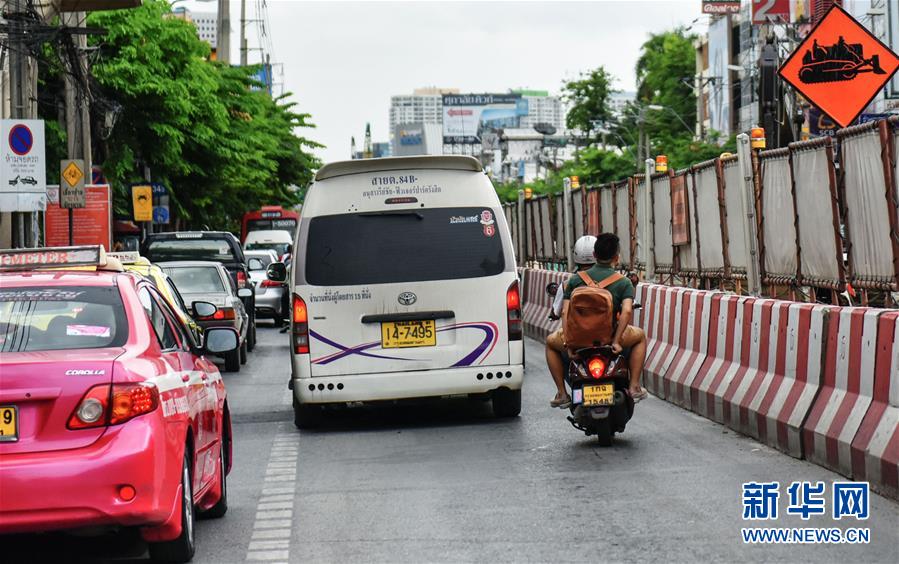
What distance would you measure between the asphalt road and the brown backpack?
2.56 feet

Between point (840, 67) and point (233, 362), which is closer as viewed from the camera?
point (840, 67)

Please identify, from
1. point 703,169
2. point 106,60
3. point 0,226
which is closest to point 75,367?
point 703,169

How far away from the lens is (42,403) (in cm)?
629

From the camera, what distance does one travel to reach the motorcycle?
35.9 feet

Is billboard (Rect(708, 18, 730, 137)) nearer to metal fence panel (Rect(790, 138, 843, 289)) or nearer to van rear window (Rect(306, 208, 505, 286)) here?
metal fence panel (Rect(790, 138, 843, 289))

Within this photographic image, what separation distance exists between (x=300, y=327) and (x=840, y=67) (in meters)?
5.14

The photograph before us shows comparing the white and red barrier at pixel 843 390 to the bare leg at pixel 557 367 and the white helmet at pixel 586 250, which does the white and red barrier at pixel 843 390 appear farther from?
the bare leg at pixel 557 367

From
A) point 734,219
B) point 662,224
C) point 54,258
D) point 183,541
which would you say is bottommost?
point 183,541

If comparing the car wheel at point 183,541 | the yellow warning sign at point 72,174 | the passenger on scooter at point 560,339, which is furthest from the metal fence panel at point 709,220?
the yellow warning sign at point 72,174

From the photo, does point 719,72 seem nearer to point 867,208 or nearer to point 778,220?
point 778,220

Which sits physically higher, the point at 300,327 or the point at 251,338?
the point at 300,327

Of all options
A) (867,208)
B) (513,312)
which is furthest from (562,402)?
(867,208)

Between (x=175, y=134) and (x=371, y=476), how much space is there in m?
31.5

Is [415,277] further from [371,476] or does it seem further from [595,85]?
[595,85]
